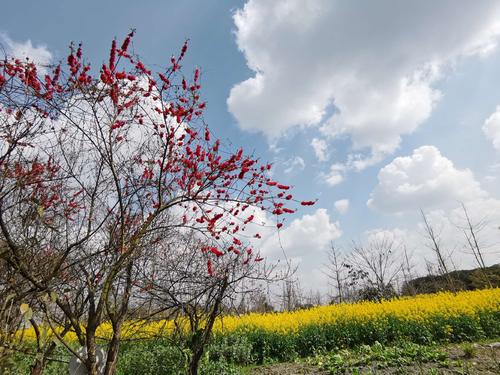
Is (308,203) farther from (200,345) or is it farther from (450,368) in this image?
(450,368)

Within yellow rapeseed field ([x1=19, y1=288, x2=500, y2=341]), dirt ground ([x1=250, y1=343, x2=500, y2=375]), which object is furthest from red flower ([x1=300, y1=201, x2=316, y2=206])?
yellow rapeseed field ([x1=19, y1=288, x2=500, y2=341])

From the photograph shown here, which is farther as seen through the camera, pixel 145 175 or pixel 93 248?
pixel 93 248

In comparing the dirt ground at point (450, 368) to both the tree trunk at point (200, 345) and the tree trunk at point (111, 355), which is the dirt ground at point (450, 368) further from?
the tree trunk at point (111, 355)

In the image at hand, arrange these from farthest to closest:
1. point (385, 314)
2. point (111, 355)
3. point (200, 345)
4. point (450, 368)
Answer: point (385, 314)
point (450, 368)
point (200, 345)
point (111, 355)

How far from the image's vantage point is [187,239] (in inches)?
224

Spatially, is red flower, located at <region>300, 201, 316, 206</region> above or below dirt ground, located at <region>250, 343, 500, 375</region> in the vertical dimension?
above

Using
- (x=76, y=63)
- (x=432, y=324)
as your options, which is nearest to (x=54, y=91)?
(x=76, y=63)

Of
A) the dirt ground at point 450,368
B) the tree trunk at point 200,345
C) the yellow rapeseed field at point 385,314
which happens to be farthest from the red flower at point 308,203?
the yellow rapeseed field at point 385,314

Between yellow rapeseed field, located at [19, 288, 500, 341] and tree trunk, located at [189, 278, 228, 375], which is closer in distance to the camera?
tree trunk, located at [189, 278, 228, 375]

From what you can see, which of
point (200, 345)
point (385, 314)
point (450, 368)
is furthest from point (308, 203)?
point (385, 314)

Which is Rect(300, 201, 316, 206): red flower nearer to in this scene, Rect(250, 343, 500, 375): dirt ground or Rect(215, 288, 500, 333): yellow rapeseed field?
Rect(250, 343, 500, 375): dirt ground

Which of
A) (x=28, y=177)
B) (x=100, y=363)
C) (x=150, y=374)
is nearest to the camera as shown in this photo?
(x=100, y=363)

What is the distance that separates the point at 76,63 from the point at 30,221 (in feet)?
5.04

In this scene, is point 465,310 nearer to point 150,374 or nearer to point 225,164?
point 150,374
